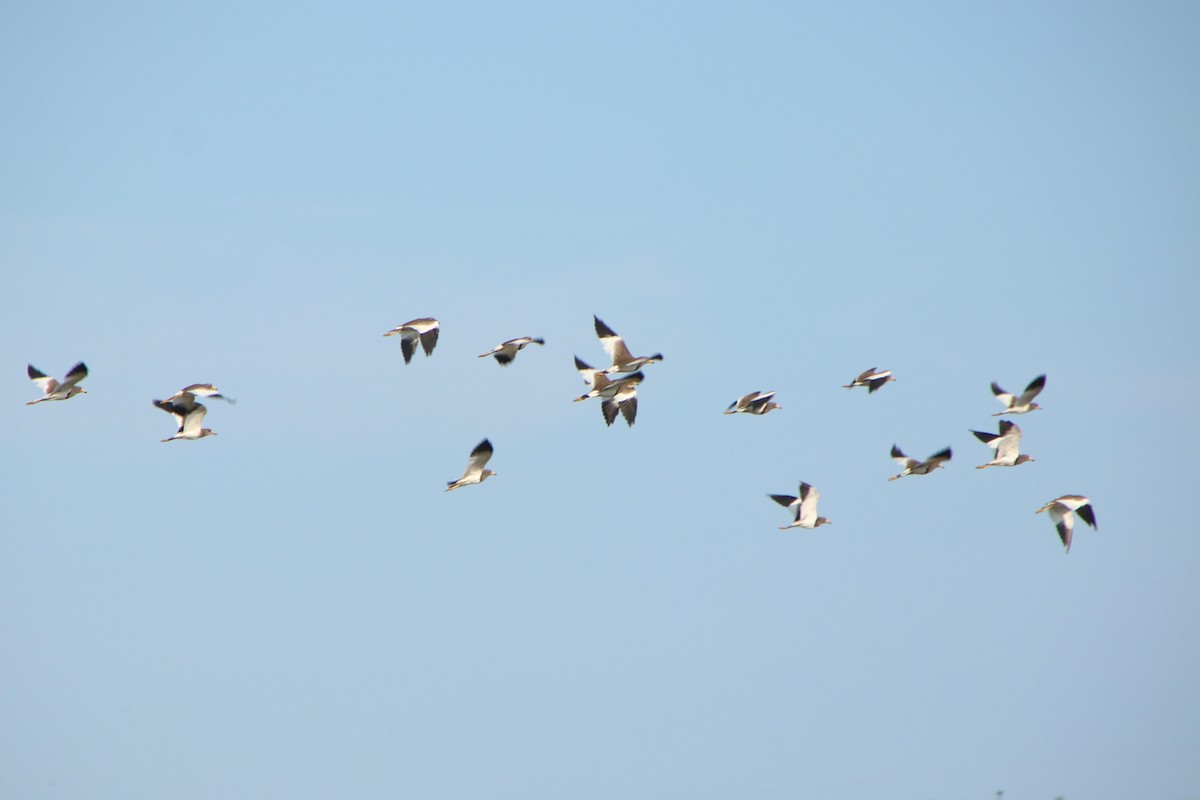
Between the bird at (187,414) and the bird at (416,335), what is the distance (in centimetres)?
516

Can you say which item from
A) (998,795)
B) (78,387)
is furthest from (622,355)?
(998,795)

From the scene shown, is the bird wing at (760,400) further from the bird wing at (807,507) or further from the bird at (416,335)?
the bird at (416,335)

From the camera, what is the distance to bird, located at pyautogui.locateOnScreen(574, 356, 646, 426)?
4828 centimetres

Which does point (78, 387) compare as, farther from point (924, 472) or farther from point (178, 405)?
point (924, 472)

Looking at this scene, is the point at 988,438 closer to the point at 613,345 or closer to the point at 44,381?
the point at 613,345

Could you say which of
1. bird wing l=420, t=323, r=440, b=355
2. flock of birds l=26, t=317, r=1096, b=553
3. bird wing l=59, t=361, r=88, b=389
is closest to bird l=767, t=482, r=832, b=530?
flock of birds l=26, t=317, r=1096, b=553

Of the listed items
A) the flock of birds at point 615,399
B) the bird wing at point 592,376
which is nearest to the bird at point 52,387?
the flock of birds at point 615,399

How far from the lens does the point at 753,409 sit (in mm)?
50281

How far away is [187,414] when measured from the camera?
159 ft

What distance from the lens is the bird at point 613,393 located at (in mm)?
48281

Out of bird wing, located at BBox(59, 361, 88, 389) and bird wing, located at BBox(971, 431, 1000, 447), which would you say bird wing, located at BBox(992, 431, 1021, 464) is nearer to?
bird wing, located at BBox(971, 431, 1000, 447)

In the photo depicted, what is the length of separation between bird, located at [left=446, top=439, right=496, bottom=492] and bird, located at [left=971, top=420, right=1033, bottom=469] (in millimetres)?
11900

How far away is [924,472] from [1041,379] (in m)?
3.87

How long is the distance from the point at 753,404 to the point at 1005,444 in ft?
20.7
